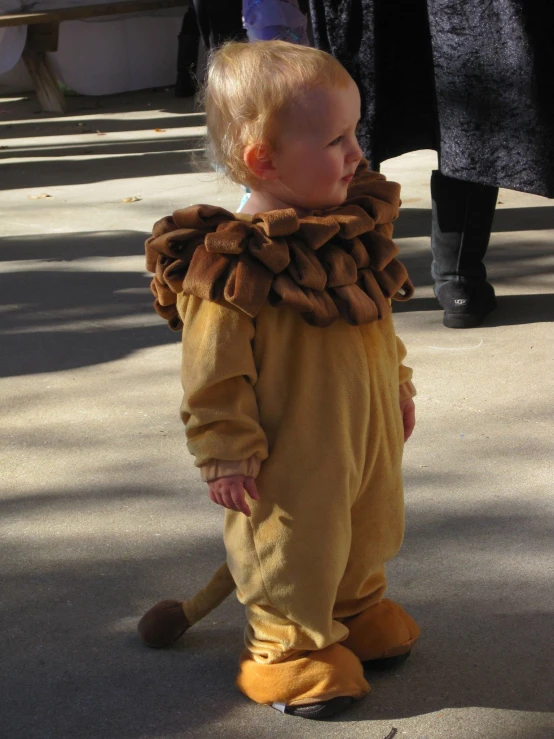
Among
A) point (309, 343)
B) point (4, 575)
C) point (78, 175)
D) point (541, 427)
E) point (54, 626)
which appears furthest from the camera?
point (78, 175)

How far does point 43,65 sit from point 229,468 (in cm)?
984

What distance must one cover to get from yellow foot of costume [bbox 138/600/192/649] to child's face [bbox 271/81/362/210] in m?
0.86

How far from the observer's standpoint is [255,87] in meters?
A: 1.87

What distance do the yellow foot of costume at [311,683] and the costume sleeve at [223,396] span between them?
39 centimetres

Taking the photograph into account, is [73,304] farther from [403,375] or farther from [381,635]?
[381,635]

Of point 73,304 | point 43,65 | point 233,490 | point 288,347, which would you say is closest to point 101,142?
point 43,65

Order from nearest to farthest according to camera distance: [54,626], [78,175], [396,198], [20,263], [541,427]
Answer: [396,198], [54,626], [541,427], [20,263], [78,175]

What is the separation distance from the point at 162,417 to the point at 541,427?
113cm

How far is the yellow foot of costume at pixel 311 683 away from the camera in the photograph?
1.97 meters

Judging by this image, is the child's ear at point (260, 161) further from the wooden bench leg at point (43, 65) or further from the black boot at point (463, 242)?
the wooden bench leg at point (43, 65)

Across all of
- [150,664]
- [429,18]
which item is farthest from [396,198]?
[429,18]

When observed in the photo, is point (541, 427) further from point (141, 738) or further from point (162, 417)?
point (141, 738)

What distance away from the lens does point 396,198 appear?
2.05m

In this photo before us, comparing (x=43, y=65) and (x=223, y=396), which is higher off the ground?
(x=223, y=396)
